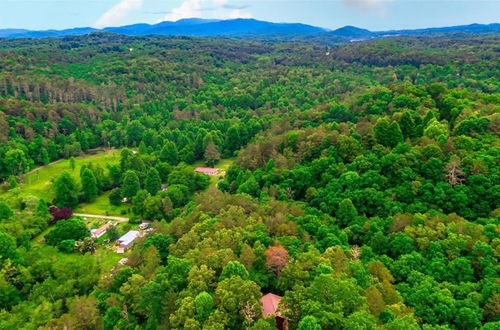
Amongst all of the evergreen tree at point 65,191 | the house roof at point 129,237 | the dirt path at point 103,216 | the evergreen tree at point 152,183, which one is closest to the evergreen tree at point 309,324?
the house roof at point 129,237

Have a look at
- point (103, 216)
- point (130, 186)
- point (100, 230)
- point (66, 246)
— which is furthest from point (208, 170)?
point (66, 246)

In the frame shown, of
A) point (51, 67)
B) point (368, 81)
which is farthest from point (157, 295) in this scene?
point (51, 67)

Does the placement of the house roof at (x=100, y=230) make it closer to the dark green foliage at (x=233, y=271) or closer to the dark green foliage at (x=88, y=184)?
the dark green foliage at (x=88, y=184)

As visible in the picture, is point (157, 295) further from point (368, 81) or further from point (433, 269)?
point (368, 81)

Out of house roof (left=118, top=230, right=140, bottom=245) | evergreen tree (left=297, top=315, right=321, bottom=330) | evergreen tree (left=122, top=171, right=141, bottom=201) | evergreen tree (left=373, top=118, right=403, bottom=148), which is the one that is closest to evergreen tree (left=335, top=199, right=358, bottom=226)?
evergreen tree (left=373, top=118, right=403, bottom=148)

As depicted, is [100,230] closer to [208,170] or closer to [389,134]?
[208,170]

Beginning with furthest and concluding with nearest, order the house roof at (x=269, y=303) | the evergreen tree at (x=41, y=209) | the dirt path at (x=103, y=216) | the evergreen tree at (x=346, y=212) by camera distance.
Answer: the dirt path at (x=103, y=216), the evergreen tree at (x=41, y=209), the evergreen tree at (x=346, y=212), the house roof at (x=269, y=303)
